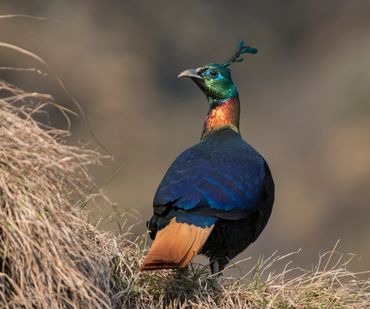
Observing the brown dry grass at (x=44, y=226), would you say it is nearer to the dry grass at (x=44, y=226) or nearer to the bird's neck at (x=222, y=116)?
the dry grass at (x=44, y=226)

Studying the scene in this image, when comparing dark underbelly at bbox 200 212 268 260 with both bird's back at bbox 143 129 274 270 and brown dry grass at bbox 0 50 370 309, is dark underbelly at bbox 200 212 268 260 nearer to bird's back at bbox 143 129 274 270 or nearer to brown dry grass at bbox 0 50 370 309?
bird's back at bbox 143 129 274 270

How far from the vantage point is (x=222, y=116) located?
6.84m

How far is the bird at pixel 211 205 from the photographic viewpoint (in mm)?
5293

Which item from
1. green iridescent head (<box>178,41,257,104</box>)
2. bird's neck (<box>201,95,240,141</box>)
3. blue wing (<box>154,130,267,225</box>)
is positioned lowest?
blue wing (<box>154,130,267,225</box>)

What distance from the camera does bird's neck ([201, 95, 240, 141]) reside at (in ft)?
22.4

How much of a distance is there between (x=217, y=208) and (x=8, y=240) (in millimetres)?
1493

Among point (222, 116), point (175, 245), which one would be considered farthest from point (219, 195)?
point (222, 116)

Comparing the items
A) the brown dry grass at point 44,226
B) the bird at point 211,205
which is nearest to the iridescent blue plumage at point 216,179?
the bird at point 211,205

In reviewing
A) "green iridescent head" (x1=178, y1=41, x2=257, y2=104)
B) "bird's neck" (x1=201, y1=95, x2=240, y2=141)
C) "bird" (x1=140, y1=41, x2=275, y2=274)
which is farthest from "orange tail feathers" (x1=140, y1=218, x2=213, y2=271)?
"green iridescent head" (x1=178, y1=41, x2=257, y2=104)

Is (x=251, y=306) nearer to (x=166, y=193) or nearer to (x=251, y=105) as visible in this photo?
(x=166, y=193)

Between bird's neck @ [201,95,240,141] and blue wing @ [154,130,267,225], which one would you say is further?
bird's neck @ [201,95,240,141]

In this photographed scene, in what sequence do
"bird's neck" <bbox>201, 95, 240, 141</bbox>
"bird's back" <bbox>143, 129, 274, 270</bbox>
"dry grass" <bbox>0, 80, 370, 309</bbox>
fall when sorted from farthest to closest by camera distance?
"bird's neck" <bbox>201, 95, 240, 141</bbox>
"bird's back" <bbox>143, 129, 274, 270</bbox>
"dry grass" <bbox>0, 80, 370, 309</bbox>

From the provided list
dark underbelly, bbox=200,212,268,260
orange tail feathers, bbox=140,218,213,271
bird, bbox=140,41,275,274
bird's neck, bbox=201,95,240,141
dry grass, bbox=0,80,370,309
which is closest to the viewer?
dry grass, bbox=0,80,370,309

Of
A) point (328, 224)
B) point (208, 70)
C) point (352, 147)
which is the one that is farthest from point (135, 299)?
point (352, 147)
